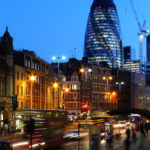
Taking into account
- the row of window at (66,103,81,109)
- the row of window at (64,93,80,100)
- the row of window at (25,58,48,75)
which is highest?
the row of window at (25,58,48,75)

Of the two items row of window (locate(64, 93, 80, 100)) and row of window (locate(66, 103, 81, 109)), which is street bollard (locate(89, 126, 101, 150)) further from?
row of window (locate(66, 103, 81, 109))

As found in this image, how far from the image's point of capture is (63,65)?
450 ft

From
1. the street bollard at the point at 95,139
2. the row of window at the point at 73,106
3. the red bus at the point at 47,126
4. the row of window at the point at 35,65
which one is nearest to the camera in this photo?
the street bollard at the point at 95,139

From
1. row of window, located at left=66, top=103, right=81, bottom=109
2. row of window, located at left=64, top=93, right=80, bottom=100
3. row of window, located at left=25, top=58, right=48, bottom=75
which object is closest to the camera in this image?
row of window, located at left=25, top=58, right=48, bottom=75

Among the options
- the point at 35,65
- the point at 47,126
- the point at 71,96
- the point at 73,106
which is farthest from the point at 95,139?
the point at 73,106

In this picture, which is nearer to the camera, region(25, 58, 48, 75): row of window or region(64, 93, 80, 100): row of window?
region(25, 58, 48, 75): row of window

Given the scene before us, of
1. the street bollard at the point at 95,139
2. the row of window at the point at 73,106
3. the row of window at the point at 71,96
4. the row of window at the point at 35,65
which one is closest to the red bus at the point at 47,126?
the street bollard at the point at 95,139

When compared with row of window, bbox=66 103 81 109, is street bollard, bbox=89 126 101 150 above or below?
above

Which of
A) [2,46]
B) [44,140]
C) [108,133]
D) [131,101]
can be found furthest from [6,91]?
[131,101]

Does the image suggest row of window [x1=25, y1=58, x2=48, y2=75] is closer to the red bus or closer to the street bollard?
the red bus

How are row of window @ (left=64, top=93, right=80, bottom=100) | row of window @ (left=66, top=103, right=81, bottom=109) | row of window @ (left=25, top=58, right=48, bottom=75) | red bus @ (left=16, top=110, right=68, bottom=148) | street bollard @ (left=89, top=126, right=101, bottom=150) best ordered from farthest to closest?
row of window @ (left=66, top=103, right=81, bottom=109), row of window @ (left=64, top=93, right=80, bottom=100), row of window @ (left=25, top=58, right=48, bottom=75), red bus @ (left=16, top=110, right=68, bottom=148), street bollard @ (left=89, top=126, right=101, bottom=150)

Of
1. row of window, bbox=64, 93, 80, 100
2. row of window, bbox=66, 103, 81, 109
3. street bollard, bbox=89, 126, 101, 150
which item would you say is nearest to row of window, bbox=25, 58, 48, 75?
row of window, bbox=64, 93, 80, 100

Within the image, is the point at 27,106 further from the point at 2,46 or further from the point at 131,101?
the point at 131,101

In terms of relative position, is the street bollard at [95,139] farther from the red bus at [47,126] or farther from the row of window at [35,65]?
the row of window at [35,65]
